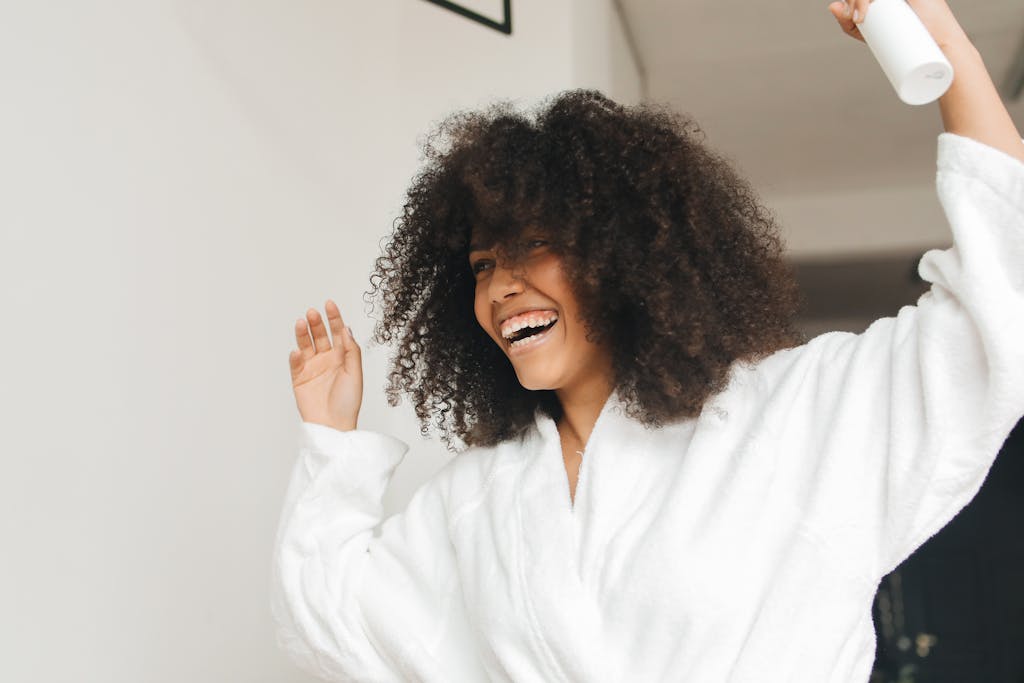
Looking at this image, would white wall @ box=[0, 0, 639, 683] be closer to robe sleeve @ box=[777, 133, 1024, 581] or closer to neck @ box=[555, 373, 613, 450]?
neck @ box=[555, 373, 613, 450]

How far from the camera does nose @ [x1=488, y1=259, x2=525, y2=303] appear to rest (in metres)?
1.20

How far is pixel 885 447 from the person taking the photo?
1.00 metres

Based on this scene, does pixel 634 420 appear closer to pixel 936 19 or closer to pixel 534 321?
pixel 534 321

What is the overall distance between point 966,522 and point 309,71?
11.1 feet

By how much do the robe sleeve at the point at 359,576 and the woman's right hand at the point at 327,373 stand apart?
3 cm

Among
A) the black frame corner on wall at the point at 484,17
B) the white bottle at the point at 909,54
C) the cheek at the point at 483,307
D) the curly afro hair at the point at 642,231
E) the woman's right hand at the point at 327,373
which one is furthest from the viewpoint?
the black frame corner on wall at the point at 484,17

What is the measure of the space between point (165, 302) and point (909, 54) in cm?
98

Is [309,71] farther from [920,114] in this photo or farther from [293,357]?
[920,114]

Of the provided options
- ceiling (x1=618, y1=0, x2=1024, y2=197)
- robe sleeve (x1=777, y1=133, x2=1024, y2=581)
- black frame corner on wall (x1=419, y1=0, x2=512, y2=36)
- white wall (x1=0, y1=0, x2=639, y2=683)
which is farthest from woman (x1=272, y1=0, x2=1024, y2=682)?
ceiling (x1=618, y1=0, x2=1024, y2=197)

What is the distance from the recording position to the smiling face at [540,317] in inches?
46.9

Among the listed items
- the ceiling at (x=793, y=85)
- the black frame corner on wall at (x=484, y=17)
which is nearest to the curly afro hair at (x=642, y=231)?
the black frame corner on wall at (x=484, y=17)

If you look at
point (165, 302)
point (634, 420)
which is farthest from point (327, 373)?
point (634, 420)

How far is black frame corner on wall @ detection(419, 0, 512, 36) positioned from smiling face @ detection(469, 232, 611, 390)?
82 centimetres

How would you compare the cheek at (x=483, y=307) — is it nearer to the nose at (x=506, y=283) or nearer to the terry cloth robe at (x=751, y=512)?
the nose at (x=506, y=283)
